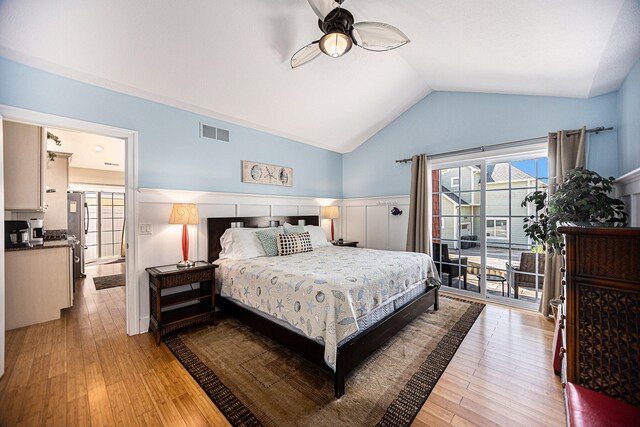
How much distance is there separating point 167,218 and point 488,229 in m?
4.51

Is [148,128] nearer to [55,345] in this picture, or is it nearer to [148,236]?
[148,236]

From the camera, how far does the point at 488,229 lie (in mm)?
3859

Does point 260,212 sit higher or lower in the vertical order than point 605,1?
lower

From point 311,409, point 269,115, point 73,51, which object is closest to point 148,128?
point 73,51

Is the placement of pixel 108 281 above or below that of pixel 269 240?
below

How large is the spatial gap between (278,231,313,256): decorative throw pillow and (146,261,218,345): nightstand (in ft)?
2.73

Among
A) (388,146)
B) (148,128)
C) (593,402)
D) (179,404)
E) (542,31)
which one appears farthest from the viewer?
(388,146)

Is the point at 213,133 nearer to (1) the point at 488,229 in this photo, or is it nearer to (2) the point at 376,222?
(2) the point at 376,222

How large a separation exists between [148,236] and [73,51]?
6.12 feet

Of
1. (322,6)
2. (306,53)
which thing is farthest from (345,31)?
(306,53)

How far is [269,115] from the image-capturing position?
3797mm

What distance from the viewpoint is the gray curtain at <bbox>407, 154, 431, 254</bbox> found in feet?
13.7

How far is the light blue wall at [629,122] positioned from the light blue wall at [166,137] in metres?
4.03

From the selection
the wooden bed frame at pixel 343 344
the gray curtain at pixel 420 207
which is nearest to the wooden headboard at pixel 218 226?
the wooden bed frame at pixel 343 344
